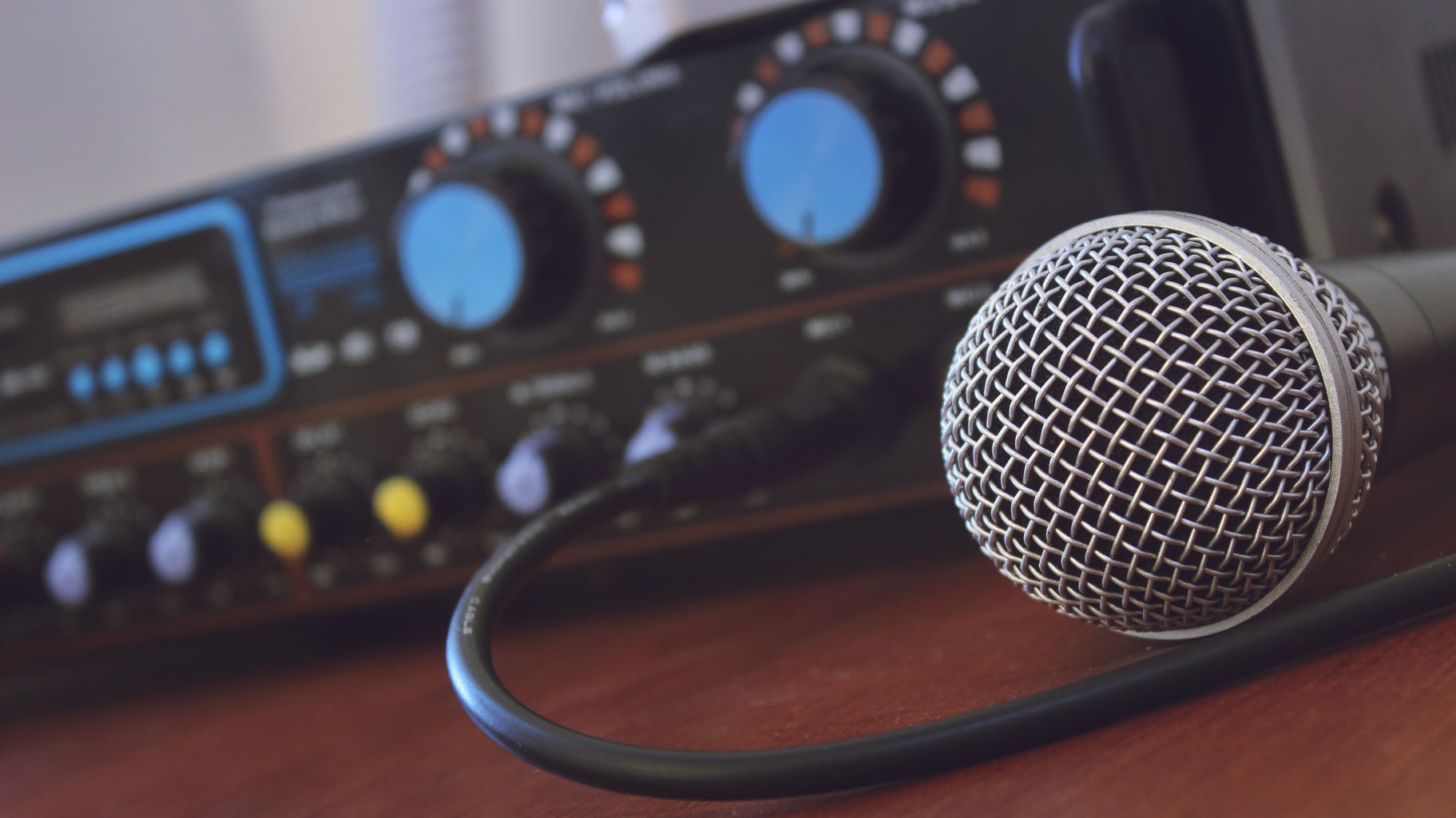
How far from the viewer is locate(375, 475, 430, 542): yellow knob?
0.58 m

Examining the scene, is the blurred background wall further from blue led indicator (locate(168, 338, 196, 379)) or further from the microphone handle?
the microphone handle

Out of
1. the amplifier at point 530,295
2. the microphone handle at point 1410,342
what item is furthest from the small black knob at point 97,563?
the microphone handle at point 1410,342

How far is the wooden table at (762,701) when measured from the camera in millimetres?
241

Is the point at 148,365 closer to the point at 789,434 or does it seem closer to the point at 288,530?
the point at 288,530

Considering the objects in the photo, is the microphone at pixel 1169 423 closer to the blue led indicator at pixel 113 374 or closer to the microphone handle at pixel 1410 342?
the microphone handle at pixel 1410 342

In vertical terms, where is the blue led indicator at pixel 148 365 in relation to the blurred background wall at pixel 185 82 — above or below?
below

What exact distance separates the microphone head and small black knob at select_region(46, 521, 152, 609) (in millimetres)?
553

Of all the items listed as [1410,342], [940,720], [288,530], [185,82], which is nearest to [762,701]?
[940,720]

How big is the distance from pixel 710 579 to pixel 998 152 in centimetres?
26

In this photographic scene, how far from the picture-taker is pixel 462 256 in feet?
1.94

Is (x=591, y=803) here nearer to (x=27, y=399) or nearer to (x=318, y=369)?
(x=318, y=369)

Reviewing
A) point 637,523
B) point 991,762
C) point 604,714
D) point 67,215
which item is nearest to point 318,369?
point 637,523

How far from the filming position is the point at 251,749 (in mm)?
508

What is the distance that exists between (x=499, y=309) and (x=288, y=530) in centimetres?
17
